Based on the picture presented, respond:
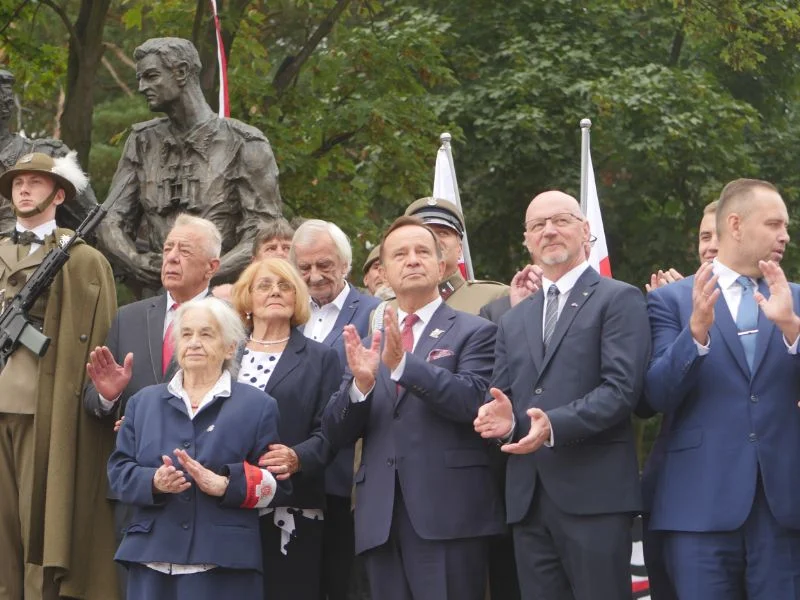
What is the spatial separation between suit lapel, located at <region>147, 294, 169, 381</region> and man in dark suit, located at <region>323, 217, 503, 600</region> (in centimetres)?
106

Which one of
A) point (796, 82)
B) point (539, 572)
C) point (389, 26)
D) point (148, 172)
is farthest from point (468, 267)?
point (796, 82)

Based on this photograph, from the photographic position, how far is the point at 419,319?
6922 mm

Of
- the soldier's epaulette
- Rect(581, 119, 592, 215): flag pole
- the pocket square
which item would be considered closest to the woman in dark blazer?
the pocket square

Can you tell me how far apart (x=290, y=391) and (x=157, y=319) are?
2.92ft

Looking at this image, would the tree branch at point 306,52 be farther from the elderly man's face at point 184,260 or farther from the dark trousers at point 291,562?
the dark trousers at point 291,562

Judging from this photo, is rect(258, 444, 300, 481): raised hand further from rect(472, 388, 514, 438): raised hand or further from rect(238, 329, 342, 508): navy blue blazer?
rect(472, 388, 514, 438): raised hand

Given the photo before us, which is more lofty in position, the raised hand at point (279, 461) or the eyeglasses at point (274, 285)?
the eyeglasses at point (274, 285)

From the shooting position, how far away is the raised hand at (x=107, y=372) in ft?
23.4

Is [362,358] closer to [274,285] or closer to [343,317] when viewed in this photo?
[274,285]

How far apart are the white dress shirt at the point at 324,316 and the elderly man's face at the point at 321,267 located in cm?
5

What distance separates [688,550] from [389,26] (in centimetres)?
1401

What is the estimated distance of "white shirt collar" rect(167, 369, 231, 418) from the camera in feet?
21.7

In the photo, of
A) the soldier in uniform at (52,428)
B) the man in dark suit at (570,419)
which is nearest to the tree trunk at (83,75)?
the soldier in uniform at (52,428)

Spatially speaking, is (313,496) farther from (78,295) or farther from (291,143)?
(291,143)
